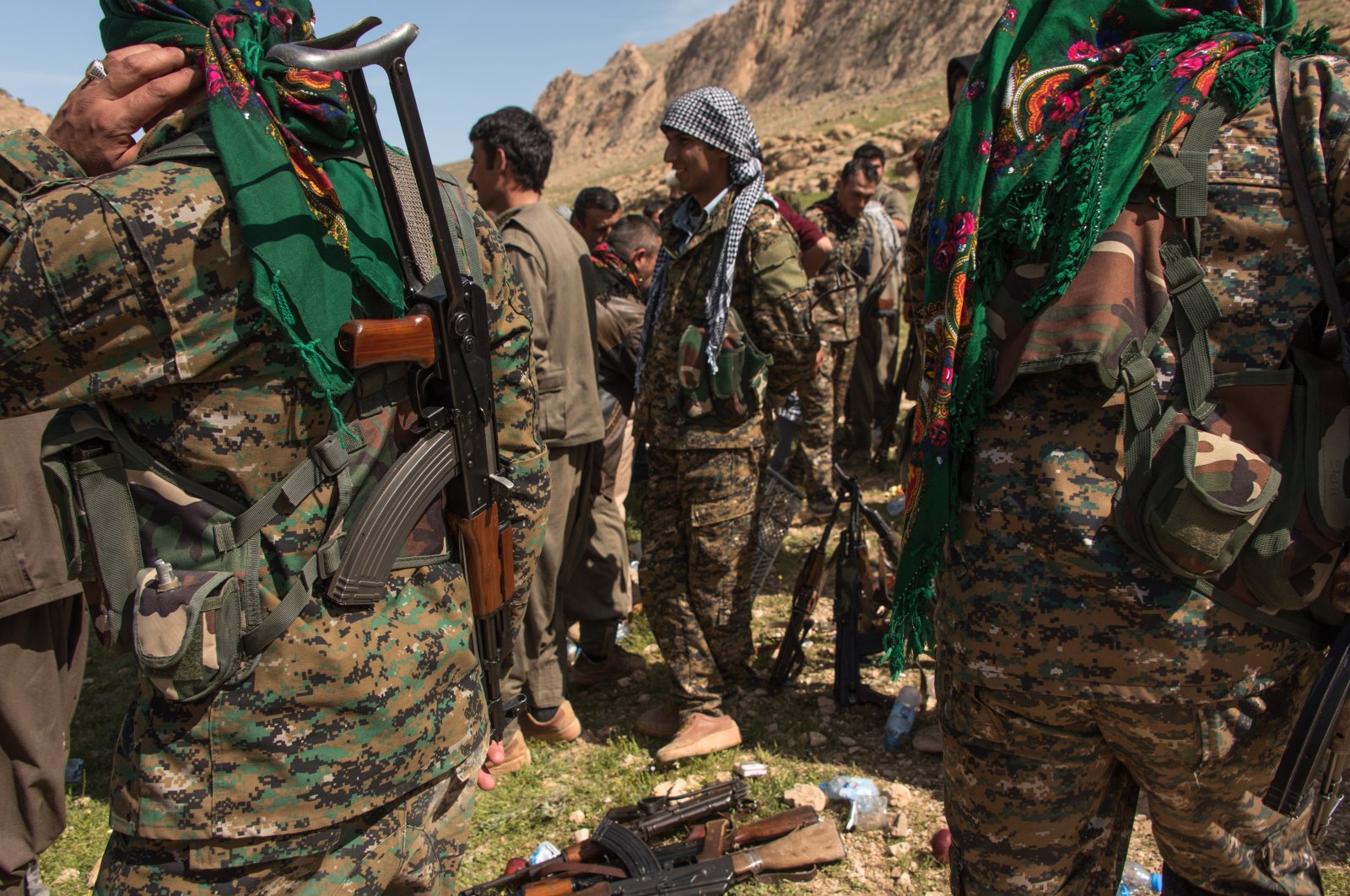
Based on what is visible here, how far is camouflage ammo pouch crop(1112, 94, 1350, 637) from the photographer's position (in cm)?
150

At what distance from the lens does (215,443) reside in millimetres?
1499

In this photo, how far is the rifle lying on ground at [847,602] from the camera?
12.2ft

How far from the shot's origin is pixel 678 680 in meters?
3.58

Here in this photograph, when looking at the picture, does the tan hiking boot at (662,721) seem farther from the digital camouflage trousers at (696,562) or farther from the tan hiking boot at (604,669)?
the tan hiking boot at (604,669)

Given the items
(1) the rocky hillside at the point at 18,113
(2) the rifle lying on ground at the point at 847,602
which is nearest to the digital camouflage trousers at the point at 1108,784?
(2) the rifle lying on ground at the point at 847,602

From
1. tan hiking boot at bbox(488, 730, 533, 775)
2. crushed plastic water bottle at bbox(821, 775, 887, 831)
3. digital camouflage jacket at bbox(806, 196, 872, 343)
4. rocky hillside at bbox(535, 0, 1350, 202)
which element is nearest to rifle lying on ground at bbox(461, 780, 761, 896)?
crushed plastic water bottle at bbox(821, 775, 887, 831)

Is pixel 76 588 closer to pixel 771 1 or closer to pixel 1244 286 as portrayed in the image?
pixel 1244 286

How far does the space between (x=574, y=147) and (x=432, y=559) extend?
7392 cm

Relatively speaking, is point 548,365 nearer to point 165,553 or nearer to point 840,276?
point 165,553

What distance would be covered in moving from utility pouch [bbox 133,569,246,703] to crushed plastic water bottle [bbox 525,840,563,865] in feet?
5.60

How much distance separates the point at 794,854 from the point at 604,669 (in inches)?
62.1

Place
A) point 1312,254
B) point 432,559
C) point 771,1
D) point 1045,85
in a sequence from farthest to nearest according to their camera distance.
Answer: point 771,1, point 432,559, point 1045,85, point 1312,254

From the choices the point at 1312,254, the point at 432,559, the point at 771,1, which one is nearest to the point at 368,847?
the point at 432,559

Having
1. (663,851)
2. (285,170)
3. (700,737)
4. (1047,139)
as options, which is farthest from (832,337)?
(285,170)
